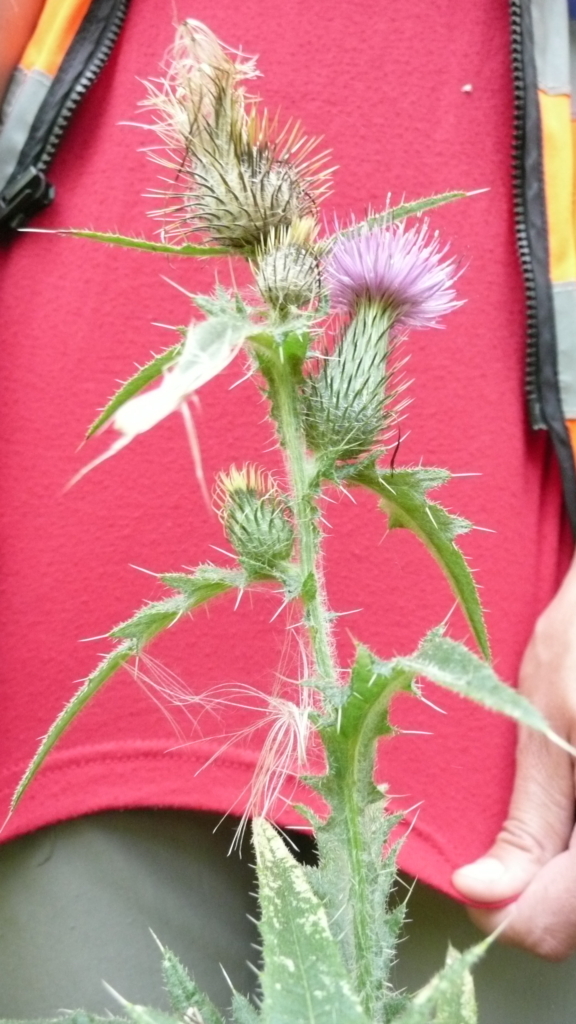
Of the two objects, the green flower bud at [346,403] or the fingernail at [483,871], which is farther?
the fingernail at [483,871]

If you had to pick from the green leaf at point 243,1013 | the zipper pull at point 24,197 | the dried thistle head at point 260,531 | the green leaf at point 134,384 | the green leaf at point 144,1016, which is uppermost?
the zipper pull at point 24,197

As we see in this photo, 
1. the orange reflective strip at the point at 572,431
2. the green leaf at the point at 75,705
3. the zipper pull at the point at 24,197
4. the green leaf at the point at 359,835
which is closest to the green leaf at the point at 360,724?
the green leaf at the point at 359,835

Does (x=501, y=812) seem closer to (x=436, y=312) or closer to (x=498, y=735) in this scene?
(x=498, y=735)

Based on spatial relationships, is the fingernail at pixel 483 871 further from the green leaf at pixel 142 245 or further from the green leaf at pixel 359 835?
the green leaf at pixel 142 245

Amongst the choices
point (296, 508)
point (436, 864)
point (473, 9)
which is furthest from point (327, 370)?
point (473, 9)

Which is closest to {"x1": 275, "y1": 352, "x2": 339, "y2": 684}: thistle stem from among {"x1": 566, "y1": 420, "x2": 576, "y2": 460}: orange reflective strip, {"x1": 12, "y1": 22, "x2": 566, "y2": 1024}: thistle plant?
{"x1": 12, "y1": 22, "x2": 566, "y2": 1024}: thistle plant

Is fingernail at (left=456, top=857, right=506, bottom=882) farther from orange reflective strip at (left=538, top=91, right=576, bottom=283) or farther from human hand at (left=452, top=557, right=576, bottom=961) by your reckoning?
orange reflective strip at (left=538, top=91, right=576, bottom=283)
